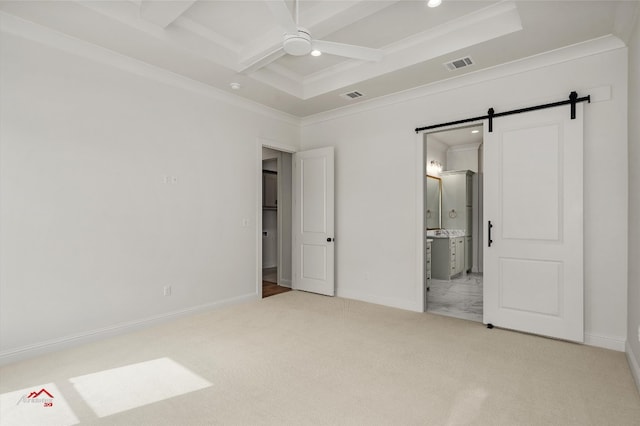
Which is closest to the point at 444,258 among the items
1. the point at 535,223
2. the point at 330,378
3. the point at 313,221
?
the point at 313,221

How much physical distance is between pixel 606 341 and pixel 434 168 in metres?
4.83

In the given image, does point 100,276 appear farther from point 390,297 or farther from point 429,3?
point 429,3

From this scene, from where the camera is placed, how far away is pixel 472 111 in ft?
13.0

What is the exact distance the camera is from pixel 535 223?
11.4ft

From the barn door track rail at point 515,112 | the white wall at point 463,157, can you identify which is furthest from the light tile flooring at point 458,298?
the white wall at point 463,157

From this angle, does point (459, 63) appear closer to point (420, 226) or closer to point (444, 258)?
point (420, 226)

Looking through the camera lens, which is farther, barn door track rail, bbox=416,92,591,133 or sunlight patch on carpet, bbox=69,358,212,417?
barn door track rail, bbox=416,92,591,133

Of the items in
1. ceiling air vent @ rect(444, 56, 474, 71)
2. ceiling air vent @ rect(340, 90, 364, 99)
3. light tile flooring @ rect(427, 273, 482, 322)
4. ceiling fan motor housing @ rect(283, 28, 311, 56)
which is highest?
ceiling air vent @ rect(444, 56, 474, 71)

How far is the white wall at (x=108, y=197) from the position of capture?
9.47ft

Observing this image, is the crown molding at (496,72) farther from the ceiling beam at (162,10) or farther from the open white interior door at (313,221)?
the ceiling beam at (162,10)

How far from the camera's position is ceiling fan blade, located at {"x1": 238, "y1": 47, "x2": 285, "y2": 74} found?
3219 millimetres

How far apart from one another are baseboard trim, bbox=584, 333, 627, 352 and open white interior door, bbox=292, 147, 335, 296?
300 centimetres

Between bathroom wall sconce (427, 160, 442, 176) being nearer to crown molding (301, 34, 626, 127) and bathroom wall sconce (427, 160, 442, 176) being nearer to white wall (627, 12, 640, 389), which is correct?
crown molding (301, 34, 626, 127)

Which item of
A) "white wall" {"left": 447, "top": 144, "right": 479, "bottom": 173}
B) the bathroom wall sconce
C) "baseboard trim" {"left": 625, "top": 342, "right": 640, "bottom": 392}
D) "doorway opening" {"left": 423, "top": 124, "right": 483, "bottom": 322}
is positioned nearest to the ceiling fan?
"baseboard trim" {"left": 625, "top": 342, "right": 640, "bottom": 392}
